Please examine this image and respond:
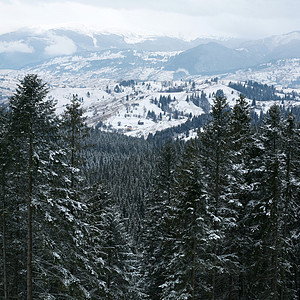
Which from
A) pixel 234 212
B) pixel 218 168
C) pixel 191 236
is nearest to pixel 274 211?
pixel 234 212

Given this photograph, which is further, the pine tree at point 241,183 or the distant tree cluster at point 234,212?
the pine tree at point 241,183

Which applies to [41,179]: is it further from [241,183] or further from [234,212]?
[241,183]

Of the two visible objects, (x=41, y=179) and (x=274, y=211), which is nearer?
(x=41, y=179)

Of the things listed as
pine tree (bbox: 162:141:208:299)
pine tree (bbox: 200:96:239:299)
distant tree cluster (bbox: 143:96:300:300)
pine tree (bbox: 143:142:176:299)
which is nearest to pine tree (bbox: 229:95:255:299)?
distant tree cluster (bbox: 143:96:300:300)

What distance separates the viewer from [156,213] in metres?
29.2

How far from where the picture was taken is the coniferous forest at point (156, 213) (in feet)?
44.9

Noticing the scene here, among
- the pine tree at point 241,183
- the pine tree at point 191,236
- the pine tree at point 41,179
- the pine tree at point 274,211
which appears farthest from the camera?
the pine tree at point 241,183

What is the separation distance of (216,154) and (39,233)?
11416 mm

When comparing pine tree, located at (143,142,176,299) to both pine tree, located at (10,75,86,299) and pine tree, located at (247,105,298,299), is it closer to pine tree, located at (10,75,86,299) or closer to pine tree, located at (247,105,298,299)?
pine tree, located at (247,105,298,299)

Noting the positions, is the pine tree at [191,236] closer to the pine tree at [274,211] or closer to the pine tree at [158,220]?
the pine tree at [274,211]

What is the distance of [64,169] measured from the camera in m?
14.1

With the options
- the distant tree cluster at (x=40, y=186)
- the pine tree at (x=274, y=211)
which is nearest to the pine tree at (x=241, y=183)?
the pine tree at (x=274, y=211)

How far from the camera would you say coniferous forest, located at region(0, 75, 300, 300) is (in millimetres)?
13672

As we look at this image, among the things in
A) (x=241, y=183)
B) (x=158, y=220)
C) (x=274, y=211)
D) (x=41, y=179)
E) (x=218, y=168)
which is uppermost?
(x=41, y=179)
